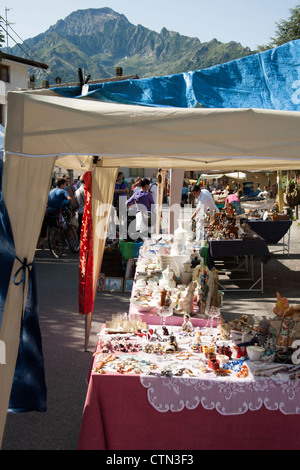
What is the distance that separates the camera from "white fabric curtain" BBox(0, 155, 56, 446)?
2600 mm

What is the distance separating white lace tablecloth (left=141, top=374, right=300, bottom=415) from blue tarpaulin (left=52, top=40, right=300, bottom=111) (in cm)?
179

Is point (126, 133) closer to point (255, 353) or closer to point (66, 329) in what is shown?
point (255, 353)

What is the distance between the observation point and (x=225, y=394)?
2.68m

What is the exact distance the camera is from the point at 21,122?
8.12ft

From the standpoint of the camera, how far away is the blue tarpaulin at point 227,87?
302 cm

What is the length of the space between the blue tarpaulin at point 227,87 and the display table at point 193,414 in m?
1.81

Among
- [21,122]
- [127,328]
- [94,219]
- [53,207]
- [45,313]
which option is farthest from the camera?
[53,207]

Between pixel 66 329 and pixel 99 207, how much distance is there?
5.24 ft

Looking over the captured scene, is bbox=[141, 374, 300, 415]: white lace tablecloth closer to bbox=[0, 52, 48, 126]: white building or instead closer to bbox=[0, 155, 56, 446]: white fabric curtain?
bbox=[0, 155, 56, 446]: white fabric curtain

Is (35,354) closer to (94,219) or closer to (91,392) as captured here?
(91,392)

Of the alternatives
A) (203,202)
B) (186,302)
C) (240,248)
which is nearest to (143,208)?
(203,202)

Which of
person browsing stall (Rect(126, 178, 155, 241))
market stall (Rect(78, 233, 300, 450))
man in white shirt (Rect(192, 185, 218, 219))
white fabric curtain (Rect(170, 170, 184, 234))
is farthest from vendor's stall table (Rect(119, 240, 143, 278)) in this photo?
market stall (Rect(78, 233, 300, 450))
